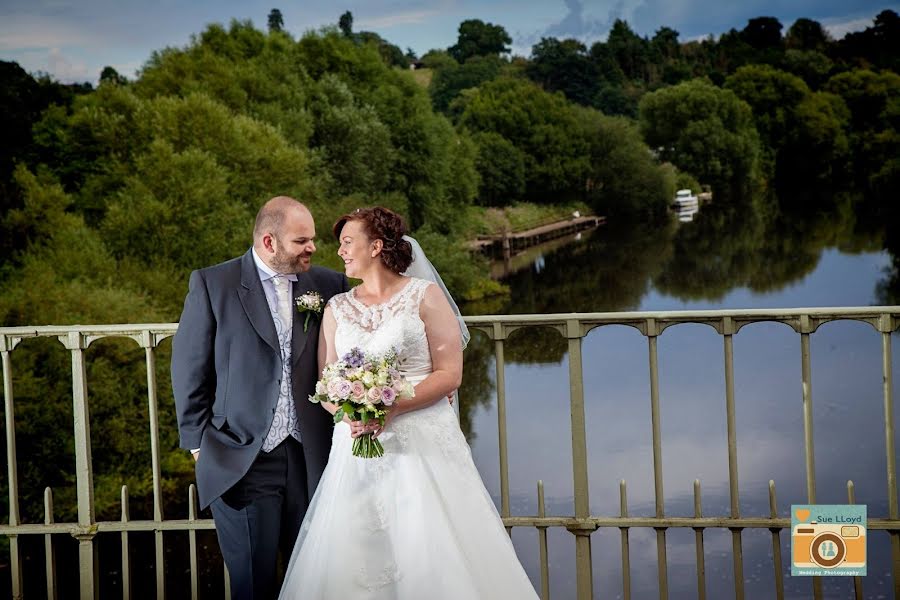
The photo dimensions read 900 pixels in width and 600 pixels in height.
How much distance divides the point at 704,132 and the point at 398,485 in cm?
4247

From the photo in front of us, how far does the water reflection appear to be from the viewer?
19.2m

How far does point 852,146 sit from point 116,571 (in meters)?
37.1

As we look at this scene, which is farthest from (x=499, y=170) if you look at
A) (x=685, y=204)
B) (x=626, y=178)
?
(x=685, y=204)

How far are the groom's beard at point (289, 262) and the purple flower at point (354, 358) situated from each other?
30cm

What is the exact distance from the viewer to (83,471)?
376 centimetres

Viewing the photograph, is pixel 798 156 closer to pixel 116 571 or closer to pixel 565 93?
pixel 565 93

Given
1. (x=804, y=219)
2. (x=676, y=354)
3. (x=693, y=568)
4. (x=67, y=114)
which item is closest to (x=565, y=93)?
(x=804, y=219)

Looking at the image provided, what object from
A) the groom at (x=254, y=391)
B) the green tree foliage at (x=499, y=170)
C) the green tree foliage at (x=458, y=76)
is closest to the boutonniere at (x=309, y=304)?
the groom at (x=254, y=391)

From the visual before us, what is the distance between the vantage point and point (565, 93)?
5047 cm

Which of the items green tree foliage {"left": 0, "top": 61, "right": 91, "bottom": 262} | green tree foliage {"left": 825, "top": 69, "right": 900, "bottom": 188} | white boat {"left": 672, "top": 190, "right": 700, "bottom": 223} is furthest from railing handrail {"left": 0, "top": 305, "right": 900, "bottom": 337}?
green tree foliage {"left": 825, "top": 69, "right": 900, "bottom": 188}

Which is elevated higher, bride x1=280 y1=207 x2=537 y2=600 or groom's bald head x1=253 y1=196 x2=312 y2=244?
A: groom's bald head x1=253 y1=196 x2=312 y2=244

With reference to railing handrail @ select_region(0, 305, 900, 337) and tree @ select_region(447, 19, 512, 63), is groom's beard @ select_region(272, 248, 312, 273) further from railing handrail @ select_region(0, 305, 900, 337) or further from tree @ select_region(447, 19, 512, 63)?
tree @ select_region(447, 19, 512, 63)

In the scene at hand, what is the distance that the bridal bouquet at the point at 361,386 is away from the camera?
112 inches

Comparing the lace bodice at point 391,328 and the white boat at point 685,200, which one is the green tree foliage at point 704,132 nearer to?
the white boat at point 685,200
